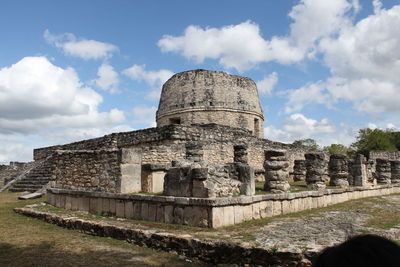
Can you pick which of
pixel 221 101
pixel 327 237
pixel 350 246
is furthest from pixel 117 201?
pixel 221 101

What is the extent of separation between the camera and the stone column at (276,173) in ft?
26.0

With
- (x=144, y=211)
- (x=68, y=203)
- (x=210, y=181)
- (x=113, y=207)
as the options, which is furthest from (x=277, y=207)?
(x=68, y=203)

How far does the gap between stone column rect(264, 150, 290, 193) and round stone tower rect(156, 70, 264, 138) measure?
36.8 feet

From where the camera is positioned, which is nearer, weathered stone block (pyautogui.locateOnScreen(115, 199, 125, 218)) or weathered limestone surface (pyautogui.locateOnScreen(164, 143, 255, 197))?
weathered limestone surface (pyautogui.locateOnScreen(164, 143, 255, 197))

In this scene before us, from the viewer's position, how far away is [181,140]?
40.5 feet

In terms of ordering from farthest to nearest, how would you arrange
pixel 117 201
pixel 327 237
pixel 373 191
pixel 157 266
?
pixel 373 191 < pixel 117 201 < pixel 327 237 < pixel 157 266

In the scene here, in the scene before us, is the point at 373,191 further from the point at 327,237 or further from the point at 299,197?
the point at 327,237

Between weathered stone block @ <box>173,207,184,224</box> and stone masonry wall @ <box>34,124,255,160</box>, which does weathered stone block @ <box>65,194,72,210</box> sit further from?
stone masonry wall @ <box>34,124,255,160</box>

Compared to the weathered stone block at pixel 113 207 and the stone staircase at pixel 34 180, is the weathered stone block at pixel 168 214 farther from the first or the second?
the stone staircase at pixel 34 180

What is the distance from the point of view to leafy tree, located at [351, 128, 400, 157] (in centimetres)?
3438

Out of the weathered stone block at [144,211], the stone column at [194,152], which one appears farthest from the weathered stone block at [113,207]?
the stone column at [194,152]

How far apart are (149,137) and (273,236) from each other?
8845mm

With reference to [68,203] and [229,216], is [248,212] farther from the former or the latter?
[68,203]

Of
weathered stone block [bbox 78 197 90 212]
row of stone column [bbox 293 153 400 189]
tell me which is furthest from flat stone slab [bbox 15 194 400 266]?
row of stone column [bbox 293 153 400 189]
